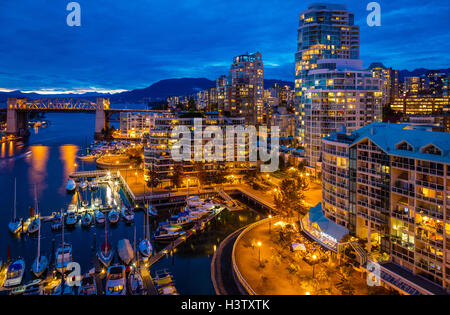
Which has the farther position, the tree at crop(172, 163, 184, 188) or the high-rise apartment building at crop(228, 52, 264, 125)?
the high-rise apartment building at crop(228, 52, 264, 125)

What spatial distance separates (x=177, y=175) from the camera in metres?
43.9

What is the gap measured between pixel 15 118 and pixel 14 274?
125631 mm

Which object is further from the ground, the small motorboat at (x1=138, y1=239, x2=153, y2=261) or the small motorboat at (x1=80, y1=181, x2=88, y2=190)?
the small motorboat at (x1=80, y1=181, x2=88, y2=190)

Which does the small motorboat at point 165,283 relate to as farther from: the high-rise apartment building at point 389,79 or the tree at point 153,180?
the high-rise apartment building at point 389,79

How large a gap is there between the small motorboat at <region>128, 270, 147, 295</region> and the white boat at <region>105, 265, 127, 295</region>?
1.41ft

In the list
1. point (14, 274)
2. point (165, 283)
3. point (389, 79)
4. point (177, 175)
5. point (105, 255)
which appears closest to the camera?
point (165, 283)

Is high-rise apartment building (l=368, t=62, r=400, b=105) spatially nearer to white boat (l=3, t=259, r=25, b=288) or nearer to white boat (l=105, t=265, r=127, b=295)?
white boat (l=105, t=265, r=127, b=295)

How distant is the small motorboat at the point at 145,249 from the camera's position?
26.6 m

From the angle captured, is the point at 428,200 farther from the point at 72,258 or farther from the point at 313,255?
the point at 72,258

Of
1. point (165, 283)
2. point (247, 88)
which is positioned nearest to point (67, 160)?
point (247, 88)

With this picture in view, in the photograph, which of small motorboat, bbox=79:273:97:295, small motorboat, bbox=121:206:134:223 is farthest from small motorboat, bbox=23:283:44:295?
small motorboat, bbox=121:206:134:223

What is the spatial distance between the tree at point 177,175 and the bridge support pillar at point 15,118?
107 metres

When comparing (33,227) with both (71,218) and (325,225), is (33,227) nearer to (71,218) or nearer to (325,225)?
(71,218)

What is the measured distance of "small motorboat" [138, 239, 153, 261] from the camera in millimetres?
26567
